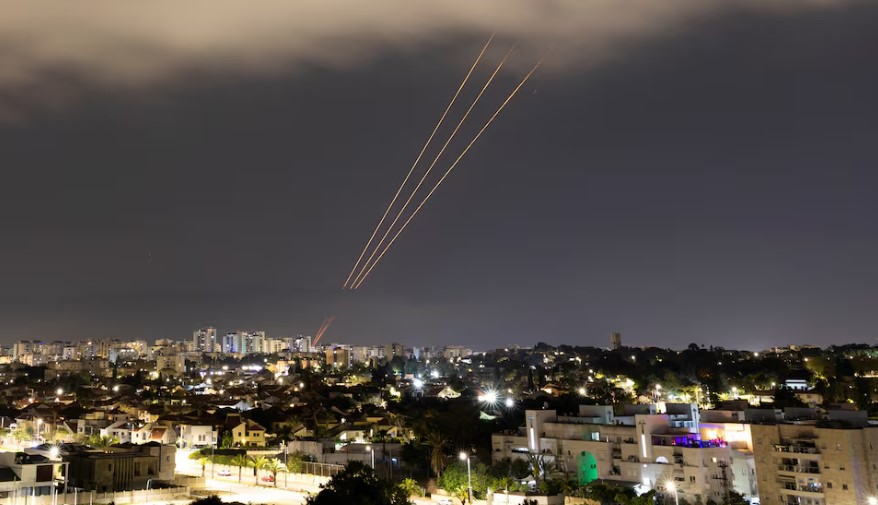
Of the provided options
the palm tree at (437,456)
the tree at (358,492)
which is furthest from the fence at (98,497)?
the palm tree at (437,456)

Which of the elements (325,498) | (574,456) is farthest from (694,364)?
(325,498)

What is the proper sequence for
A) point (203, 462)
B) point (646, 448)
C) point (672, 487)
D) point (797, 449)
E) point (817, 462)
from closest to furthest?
point (817, 462), point (797, 449), point (672, 487), point (646, 448), point (203, 462)

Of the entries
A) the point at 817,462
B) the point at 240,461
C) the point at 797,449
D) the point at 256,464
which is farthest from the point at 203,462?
the point at 817,462

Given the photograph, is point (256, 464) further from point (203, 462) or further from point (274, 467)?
point (203, 462)

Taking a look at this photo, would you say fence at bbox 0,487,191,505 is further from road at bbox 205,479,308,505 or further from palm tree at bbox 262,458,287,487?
palm tree at bbox 262,458,287,487

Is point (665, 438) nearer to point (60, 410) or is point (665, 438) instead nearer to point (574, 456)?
point (574, 456)

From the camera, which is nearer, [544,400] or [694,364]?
[544,400]
